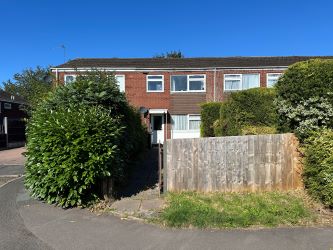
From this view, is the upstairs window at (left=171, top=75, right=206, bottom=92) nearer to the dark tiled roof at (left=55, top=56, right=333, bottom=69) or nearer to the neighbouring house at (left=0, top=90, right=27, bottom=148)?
the dark tiled roof at (left=55, top=56, right=333, bottom=69)

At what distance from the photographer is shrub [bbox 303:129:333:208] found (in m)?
6.38

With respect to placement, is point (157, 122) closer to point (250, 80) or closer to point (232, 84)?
point (232, 84)

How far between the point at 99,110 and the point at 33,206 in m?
2.45

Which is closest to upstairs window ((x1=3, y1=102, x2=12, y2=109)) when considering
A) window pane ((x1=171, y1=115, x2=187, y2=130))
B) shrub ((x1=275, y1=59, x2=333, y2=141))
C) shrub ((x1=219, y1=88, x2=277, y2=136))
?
window pane ((x1=171, y1=115, x2=187, y2=130))

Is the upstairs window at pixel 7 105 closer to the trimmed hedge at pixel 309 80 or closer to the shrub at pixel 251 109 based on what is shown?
the shrub at pixel 251 109

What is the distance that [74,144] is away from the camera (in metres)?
6.68

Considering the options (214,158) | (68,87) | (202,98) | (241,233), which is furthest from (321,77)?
(202,98)

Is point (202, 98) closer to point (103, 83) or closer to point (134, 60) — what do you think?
point (134, 60)

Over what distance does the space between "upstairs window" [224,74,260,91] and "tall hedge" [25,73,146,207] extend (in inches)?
662

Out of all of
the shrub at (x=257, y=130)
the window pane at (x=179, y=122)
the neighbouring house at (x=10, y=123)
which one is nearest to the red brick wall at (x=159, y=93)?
the window pane at (x=179, y=122)

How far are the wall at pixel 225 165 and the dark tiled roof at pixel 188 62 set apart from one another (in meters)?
16.8

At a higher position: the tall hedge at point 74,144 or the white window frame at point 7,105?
the white window frame at point 7,105

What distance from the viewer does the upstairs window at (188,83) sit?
77.7ft

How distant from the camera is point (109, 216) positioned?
6438 mm
